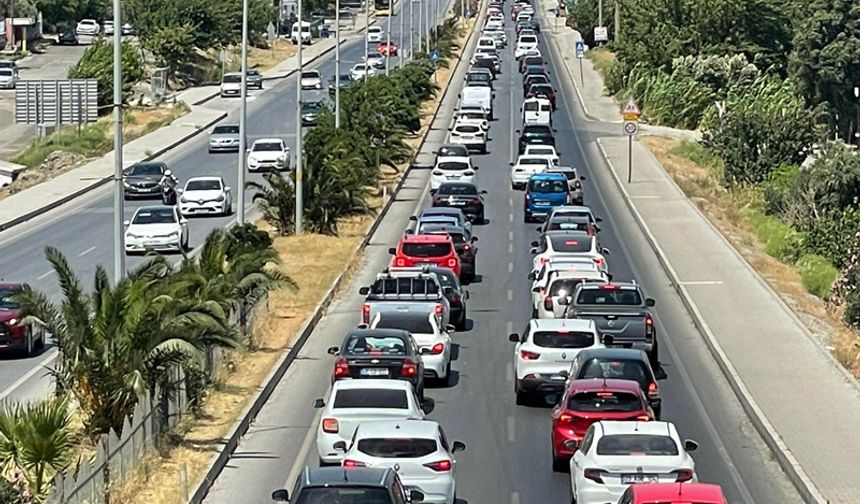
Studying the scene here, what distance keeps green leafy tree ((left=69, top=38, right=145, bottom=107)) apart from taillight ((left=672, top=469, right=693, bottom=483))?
71142mm

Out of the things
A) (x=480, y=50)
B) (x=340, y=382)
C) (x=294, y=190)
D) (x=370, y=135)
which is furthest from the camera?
(x=480, y=50)

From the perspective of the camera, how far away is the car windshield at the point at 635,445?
63.4ft

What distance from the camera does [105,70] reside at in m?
88.9

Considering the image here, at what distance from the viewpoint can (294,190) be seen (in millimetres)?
49188

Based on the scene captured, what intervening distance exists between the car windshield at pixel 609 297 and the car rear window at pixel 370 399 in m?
8.59

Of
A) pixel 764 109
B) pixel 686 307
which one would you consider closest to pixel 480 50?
pixel 764 109

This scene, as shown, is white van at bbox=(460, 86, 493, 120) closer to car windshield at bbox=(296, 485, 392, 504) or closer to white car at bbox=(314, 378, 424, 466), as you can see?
white car at bbox=(314, 378, 424, 466)

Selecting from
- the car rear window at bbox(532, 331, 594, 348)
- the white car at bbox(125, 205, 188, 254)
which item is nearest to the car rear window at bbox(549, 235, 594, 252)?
the white car at bbox(125, 205, 188, 254)

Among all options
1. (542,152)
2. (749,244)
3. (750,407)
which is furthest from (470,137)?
(750,407)

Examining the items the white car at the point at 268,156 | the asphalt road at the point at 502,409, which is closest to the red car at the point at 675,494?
the asphalt road at the point at 502,409

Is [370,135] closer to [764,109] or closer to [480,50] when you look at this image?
[764,109]

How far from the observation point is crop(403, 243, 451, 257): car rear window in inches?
1499

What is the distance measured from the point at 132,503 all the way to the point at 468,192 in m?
31.9

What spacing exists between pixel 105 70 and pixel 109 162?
63.5ft
